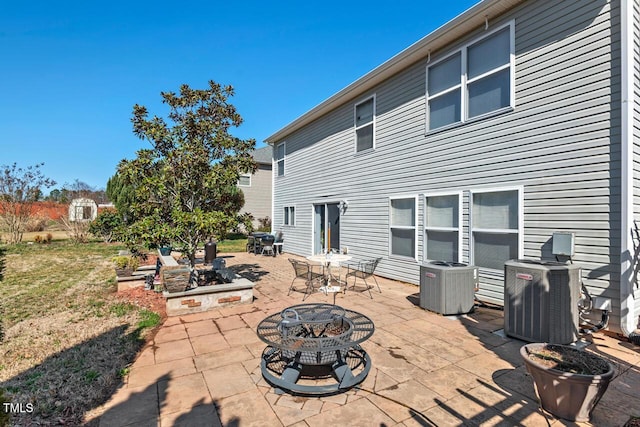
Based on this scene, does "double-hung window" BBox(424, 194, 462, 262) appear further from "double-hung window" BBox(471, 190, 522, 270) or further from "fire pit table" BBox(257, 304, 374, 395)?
"fire pit table" BBox(257, 304, 374, 395)

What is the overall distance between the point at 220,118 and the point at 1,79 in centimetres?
1061

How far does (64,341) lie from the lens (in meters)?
4.01

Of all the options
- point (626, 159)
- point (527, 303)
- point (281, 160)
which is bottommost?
point (527, 303)

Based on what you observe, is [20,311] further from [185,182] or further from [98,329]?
[185,182]

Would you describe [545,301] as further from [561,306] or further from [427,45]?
[427,45]

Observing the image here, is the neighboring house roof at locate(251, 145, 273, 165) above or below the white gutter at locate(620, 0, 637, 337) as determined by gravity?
above

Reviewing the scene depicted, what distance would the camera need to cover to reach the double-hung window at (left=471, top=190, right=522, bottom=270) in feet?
17.2

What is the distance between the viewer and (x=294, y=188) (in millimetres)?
12883

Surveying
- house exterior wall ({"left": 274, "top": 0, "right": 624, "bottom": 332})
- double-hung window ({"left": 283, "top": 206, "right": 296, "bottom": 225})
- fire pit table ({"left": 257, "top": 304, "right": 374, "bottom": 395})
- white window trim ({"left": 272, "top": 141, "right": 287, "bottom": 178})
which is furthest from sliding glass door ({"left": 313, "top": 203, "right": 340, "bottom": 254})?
fire pit table ({"left": 257, "top": 304, "right": 374, "bottom": 395})

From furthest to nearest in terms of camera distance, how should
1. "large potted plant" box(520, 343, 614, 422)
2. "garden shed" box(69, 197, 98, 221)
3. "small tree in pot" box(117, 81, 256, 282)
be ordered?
1. "garden shed" box(69, 197, 98, 221)
2. "small tree in pot" box(117, 81, 256, 282)
3. "large potted plant" box(520, 343, 614, 422)

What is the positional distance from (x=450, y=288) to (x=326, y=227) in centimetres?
616

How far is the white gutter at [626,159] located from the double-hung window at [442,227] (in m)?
2.38

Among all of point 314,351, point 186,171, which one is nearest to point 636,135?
point 314,351

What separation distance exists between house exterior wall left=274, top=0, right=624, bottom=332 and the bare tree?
17.7m
